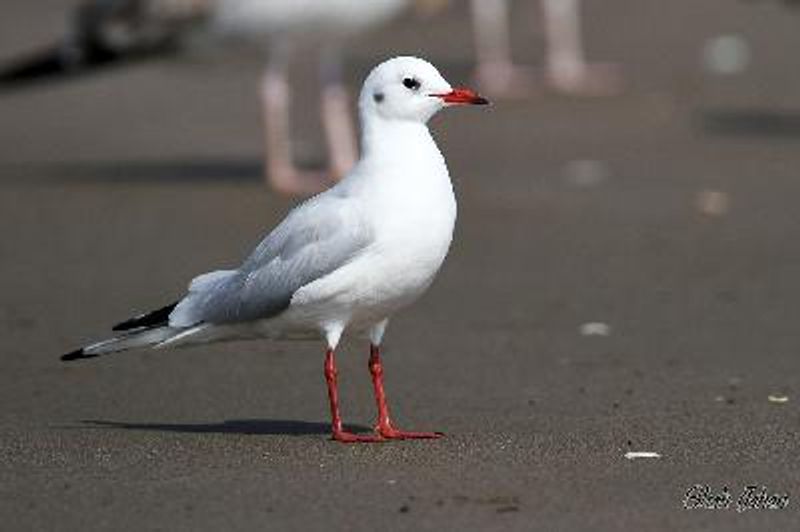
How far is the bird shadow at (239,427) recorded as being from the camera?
7.70 m

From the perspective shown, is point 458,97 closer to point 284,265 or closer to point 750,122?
point 284,265

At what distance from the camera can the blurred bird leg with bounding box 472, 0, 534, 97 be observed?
1836cm

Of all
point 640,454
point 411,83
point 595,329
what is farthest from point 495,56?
point 640,454

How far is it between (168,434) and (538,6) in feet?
52.8

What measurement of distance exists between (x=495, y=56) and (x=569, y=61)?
83 cm

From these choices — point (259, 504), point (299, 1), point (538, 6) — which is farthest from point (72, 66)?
point (259, 504)

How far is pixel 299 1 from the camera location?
46.8ft

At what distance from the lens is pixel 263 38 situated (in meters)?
14.6

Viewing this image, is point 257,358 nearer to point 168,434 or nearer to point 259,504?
point 168,434

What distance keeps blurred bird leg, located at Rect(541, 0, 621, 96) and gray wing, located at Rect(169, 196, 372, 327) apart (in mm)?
10585

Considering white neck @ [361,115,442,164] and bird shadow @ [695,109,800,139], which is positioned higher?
white neck @ [361,115,442,164]

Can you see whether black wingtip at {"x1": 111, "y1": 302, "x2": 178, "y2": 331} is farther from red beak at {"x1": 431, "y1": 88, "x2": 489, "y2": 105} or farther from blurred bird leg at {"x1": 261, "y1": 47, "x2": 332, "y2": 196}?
blurred bird leg at {"x1": 261, "y1": 47, "x2": 332, "y2": 196}

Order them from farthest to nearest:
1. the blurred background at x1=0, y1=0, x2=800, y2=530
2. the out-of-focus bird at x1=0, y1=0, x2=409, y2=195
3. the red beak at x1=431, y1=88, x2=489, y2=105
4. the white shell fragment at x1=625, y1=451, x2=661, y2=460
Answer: the out-of-focus bird at x1=0, y1=0, x2=409, y2=195, the red beak at x1=431, y1=88, x2=489, y2=105, the white shell fragment at x1=625, y1=451, x2=661, y2=460, the blurred background at x1=0, y1=0, x2=800, y2=530

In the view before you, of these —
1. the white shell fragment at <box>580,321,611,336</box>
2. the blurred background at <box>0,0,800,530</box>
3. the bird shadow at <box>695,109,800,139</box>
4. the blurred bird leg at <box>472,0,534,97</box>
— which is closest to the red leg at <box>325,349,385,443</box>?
the blurred background at <box>0,0,800,530</box>
